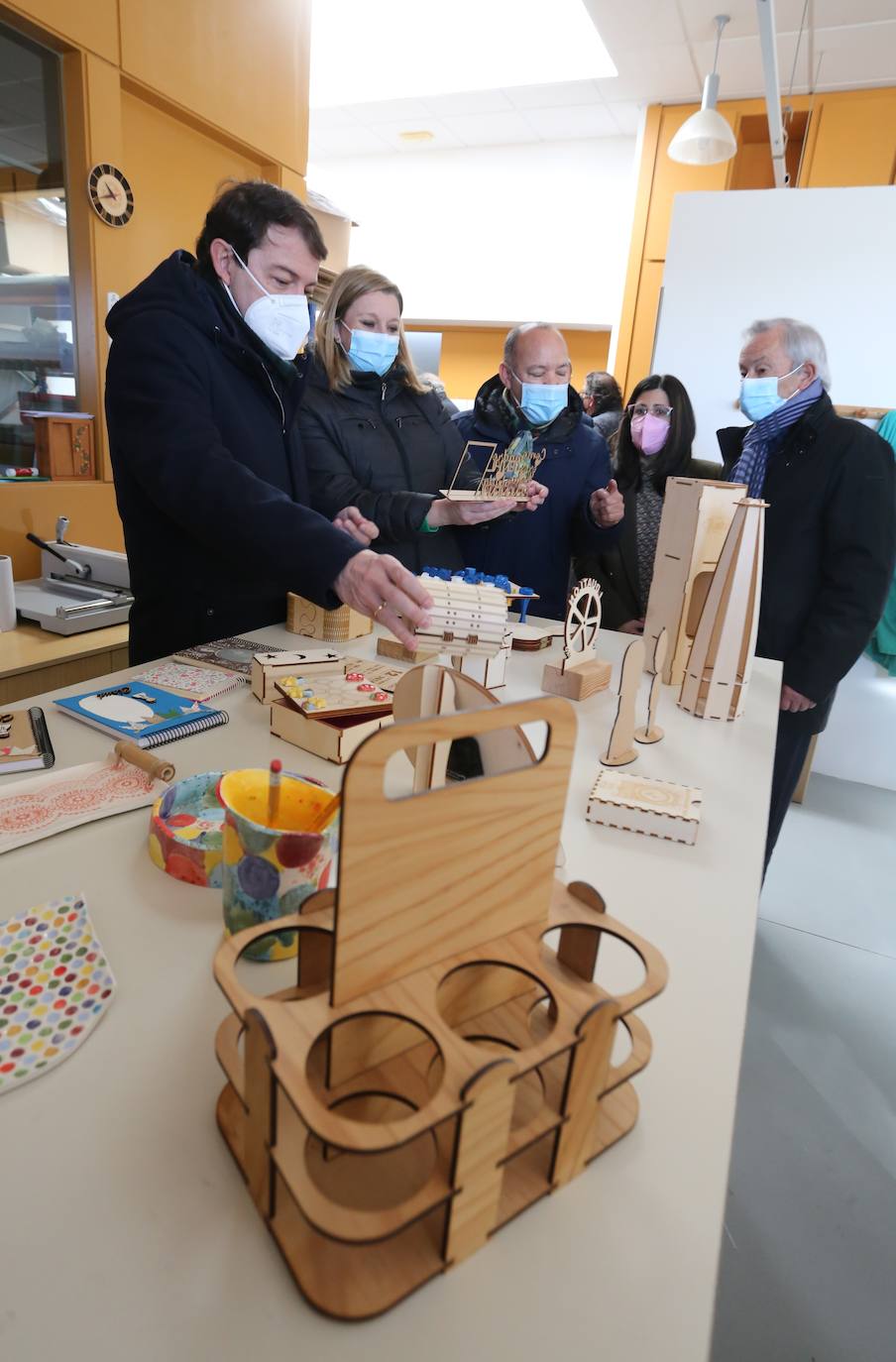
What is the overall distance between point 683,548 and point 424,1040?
4.00 ft

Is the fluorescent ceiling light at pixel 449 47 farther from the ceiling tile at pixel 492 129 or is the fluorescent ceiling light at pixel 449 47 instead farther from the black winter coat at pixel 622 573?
the black winter coat at pixel 622 573

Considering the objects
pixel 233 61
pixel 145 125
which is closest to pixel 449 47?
pixel 233 61

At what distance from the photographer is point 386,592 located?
1.08 meters

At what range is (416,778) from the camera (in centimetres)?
85

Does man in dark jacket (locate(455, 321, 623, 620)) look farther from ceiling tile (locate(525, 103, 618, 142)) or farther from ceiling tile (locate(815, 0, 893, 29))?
ceiling tile (locate(525, 103, 618, 142))

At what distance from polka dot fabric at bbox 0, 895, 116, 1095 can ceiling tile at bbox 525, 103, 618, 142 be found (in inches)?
242

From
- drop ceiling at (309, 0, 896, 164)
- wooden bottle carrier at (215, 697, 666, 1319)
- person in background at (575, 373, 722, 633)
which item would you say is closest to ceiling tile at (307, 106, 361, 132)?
drop ceiling at (309, 0, 896, 164)

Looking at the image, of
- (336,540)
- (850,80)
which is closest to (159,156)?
(336,540)

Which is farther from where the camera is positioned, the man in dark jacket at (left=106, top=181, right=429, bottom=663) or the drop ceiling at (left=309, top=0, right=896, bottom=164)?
the drop ceiling at (left=309, top=0, right=896, bottom=164)

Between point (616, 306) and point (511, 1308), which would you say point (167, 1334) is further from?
point (616, 306)

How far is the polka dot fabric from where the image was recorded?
0.58 metres

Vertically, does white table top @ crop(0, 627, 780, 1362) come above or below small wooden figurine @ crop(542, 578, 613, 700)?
below

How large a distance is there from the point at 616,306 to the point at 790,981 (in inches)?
202

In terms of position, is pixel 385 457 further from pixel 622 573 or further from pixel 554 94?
pixel 554 94
